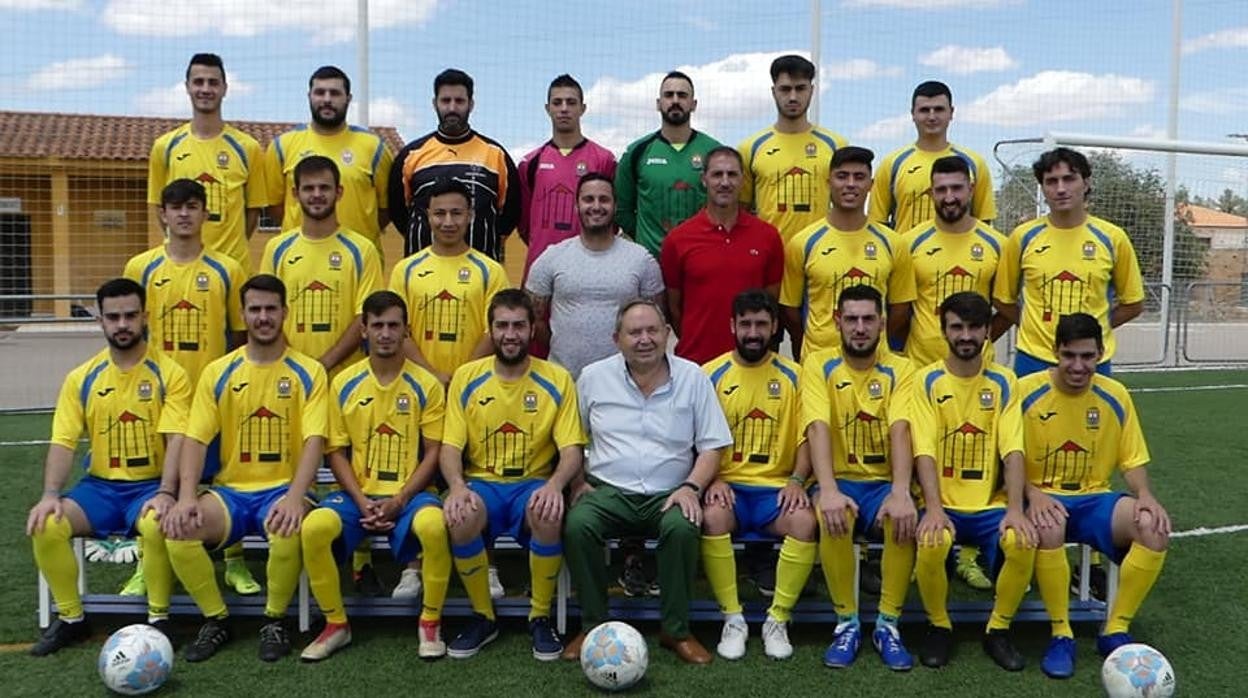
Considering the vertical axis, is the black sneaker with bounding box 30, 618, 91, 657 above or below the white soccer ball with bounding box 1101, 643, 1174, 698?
below

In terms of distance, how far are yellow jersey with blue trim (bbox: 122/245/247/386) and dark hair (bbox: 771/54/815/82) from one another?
269cm

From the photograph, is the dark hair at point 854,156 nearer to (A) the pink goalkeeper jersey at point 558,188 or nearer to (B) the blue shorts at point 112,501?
(A) the pink goalkeeper jersey at point 558,188

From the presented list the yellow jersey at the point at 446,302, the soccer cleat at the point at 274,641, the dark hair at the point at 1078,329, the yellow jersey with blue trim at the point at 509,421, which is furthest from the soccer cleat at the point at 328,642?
the dark hair at the point at 1078,329

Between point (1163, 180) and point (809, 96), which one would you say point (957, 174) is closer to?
point (809, 96)

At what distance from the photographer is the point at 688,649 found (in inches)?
150

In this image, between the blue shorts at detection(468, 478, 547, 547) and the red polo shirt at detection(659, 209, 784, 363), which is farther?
the red polo shirt at detection(659, 209, 784, 363)

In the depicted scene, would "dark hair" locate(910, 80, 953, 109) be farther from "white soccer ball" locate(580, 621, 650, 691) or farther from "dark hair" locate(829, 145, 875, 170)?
"white soccer ball" locate(580, 621, 650, 691)

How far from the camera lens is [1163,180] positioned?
13.0 metres

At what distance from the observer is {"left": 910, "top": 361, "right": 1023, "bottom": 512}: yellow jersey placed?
13.0ft

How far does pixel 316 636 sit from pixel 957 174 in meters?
3.23

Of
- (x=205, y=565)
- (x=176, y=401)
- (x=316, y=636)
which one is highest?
(x=176, y=401)

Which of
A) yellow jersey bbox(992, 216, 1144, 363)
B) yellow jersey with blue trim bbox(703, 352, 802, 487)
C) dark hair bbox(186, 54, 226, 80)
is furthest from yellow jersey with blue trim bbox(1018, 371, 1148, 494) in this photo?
dark hair bbox(186, 54, 226, 80)

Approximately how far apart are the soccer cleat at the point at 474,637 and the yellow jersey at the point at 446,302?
3.67ft

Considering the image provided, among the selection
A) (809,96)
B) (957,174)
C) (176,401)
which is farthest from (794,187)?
(176,401)
